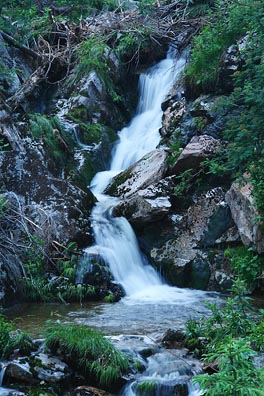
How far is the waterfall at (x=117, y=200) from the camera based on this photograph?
9.09m

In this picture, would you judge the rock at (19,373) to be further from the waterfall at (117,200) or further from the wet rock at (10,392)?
the waterfall at (117,200)

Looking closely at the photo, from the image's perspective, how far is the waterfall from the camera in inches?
358

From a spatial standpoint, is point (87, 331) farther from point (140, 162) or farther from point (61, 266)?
point (140, 162)

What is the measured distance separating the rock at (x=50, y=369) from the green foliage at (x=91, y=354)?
120 mm

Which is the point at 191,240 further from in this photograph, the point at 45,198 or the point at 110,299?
the point at 45,198

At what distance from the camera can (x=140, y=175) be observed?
10812 millimetres

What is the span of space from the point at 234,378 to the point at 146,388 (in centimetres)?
187

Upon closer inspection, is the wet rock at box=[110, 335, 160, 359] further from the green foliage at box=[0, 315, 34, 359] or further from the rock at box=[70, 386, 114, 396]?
the green foliage at box=[0, 315, 34, 359]

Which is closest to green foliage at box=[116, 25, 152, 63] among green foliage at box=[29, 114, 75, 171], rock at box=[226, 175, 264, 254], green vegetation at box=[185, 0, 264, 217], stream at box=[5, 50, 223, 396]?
stream at box=[5, 50, 223, 396]

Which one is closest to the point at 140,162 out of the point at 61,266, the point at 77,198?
the point at 77,198

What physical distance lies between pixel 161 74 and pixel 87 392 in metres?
11.1

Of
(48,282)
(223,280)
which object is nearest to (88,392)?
(48,282)

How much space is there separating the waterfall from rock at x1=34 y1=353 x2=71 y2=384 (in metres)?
3.50

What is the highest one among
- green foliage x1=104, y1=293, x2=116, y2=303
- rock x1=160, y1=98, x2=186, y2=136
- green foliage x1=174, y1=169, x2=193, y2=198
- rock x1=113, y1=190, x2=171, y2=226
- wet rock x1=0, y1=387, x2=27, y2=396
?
rock x1=160, y1=98, x2=186, y2=136
